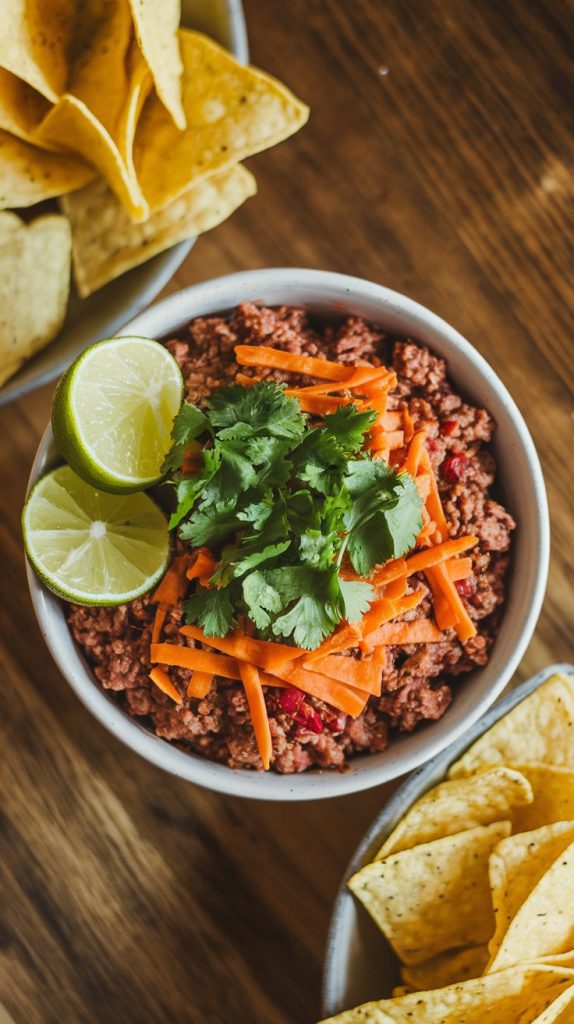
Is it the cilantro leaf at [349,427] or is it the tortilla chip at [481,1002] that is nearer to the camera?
the cilantro leaf at [349,427]

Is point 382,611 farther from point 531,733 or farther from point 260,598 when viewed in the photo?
point 531,733

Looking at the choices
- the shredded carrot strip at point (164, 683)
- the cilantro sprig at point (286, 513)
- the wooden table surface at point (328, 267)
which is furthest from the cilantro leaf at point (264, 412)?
the wooden table surface at point (328, 267)

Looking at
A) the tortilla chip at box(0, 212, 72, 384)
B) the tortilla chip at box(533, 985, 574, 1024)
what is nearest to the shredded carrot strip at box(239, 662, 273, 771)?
the tortilla chip at box(533, 985, 574, 1024)

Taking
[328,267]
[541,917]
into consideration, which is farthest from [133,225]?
[541,917]

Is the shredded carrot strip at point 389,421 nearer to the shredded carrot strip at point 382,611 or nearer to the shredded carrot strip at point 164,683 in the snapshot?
the shredded carrot strip at point 382,611

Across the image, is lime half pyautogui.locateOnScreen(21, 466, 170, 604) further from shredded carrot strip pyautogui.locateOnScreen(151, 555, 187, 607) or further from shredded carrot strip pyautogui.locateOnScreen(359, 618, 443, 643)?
shredded carrot strip pyautogui.locateOnScreen(359, 618, 443, 643)

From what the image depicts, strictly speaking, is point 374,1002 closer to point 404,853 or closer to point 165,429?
point 404,853
